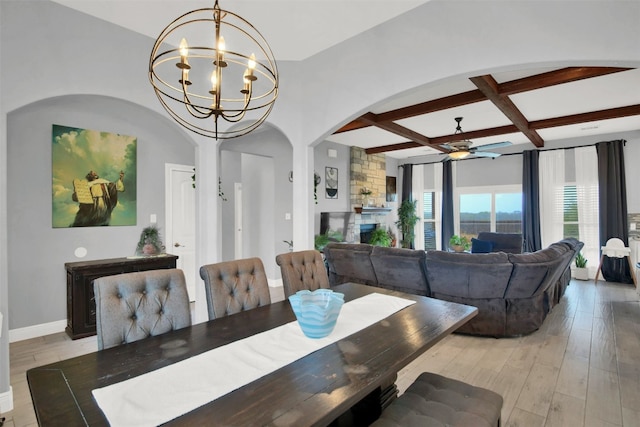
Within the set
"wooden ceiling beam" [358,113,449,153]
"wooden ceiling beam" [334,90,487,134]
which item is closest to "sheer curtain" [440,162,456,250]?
"wooden ceiling beam" [358,113,449,153]

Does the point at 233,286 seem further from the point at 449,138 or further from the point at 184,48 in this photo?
the point at 449,138

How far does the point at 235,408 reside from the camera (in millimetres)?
1066

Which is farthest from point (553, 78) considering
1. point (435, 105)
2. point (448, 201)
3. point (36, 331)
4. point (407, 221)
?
point (36, 331)

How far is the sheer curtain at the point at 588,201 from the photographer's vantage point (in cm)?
658

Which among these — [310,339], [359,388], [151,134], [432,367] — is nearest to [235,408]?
[359,388]

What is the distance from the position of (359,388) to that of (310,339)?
480mm

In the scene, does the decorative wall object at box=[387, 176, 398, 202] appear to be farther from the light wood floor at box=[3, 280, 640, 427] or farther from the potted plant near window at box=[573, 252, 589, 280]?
the light wood floor at box=[3, 280, 640, 427]

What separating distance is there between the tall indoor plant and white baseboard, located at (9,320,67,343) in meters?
7.31

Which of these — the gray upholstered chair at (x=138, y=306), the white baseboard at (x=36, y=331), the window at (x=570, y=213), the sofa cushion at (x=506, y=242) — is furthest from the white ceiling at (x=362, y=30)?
the white baseboard at (x=36, y=331)

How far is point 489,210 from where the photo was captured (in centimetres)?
802

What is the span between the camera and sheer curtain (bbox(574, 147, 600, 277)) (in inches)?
259

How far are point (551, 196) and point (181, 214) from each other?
287 inches

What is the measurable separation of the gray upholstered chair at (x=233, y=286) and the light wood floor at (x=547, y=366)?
139 cm

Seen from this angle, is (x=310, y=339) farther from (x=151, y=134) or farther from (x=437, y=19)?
(x=151, y=134)
